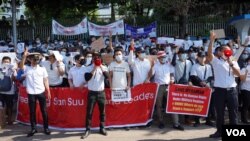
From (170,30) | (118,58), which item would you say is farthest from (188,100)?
(170,30)

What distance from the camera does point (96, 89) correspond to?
34.2 feet

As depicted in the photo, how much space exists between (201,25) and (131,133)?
21850 millimetres

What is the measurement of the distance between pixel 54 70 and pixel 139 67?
2.10 meters

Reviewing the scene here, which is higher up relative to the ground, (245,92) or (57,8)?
(57,8)

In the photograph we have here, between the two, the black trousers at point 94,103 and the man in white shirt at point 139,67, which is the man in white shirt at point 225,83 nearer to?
the man in white shirt at point 139,67

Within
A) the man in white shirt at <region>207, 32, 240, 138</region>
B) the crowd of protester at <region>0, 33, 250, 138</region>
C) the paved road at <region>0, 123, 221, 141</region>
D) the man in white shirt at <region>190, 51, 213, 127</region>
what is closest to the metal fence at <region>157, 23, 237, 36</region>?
the crowd of protester at <region>0, 33, 250, 138</region>

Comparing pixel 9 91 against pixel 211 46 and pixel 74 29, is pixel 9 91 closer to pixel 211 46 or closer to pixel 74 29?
pixel 211 46

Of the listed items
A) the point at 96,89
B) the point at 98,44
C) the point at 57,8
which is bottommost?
the point at 96,89

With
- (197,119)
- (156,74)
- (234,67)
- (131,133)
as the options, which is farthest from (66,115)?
(234,67)

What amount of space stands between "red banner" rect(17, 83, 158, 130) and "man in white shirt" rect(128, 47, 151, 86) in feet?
0.99

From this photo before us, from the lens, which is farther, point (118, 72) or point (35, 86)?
point (118, 72)

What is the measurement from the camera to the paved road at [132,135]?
33.2ft

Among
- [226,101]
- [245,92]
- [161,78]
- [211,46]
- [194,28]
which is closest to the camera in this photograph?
[211,46]

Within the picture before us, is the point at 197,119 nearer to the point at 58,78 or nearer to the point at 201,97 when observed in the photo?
the point at 201,97
